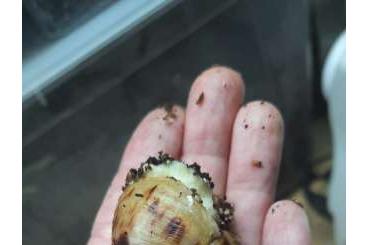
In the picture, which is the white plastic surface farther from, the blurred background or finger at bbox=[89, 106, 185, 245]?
finger at bbox=[89, 106, 185, 245]

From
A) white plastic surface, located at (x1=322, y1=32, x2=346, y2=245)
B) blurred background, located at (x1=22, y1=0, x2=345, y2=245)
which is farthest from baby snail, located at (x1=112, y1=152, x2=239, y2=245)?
white plastic surface, located at (x1=322, y1=32, x2=346, y2=245)

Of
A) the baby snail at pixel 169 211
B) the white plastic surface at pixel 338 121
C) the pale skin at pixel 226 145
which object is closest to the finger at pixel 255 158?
the pale skin at pixel 226 145

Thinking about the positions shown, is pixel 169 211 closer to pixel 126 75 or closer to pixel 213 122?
pixel 213 122

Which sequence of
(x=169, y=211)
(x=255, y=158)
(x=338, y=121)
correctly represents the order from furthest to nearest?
(x=338, y=121), (x=255, y=158), (x=169, y=211)

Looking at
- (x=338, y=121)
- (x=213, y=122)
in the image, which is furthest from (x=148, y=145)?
(x=338, y=121)

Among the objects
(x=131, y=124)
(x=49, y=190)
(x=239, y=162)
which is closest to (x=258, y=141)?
(x=239, y=162)

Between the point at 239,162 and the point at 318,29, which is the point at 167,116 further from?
the point at 318,29

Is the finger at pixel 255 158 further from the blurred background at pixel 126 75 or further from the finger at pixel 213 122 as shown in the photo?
the blurred background at pixel 126 75
